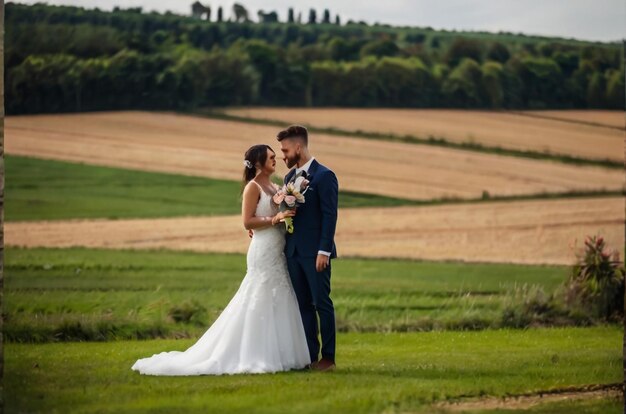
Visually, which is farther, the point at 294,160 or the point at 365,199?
the point at 365,199

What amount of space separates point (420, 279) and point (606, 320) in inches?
331

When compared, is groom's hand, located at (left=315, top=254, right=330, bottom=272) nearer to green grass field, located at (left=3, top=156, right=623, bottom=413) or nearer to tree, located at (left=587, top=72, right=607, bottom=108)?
green grass field, located at (left=3, top=156, right=623, bottom=413)

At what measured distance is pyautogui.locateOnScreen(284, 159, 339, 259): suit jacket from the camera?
12172 mm

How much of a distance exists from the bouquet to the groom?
7 cm

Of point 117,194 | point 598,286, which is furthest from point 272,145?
point 598,286

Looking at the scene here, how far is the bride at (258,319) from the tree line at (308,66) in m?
28.7

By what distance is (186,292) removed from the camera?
2550cm

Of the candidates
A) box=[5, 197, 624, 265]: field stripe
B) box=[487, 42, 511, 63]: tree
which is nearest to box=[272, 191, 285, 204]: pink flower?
box=[5, 197, 624, 265]: field stripe

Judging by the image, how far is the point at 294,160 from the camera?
485 inches

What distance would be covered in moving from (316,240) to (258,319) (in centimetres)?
92

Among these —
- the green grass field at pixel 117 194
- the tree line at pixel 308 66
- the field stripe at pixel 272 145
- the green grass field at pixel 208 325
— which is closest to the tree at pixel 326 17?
the tree line at pixel 308 66

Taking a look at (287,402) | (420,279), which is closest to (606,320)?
(420,279)

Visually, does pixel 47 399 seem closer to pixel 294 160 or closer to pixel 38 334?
pixel 294 160

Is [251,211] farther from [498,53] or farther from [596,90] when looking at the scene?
[498,53]
